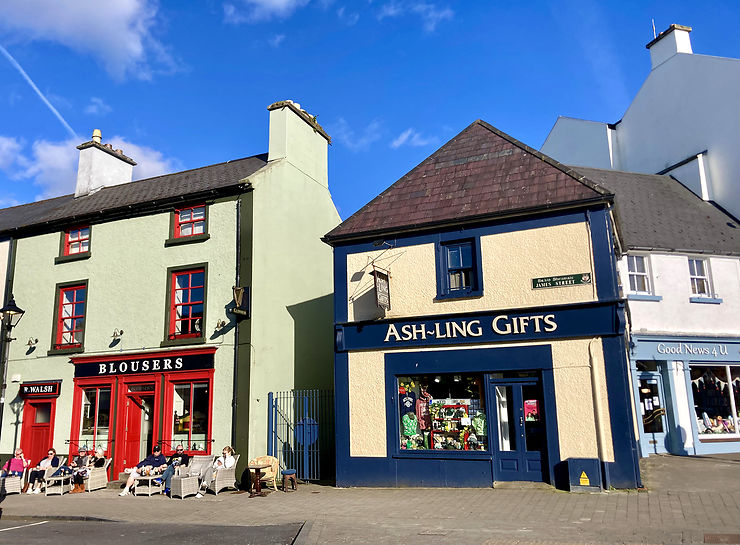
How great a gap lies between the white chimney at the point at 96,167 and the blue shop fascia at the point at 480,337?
10.9 metres

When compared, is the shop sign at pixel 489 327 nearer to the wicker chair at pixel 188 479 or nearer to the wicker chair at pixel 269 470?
the wicker chair at pixel 269 470

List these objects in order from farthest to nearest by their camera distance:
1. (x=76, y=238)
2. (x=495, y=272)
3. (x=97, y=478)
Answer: (x=76, y=238), (x=97, y=478), (x=495, y=272)

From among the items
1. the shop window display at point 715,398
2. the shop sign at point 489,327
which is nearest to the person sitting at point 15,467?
the shop sign at point 489,327

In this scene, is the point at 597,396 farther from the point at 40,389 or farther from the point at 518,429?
the point at 40,389

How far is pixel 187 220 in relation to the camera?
17.4m

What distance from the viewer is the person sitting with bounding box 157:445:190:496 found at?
14.5 meters

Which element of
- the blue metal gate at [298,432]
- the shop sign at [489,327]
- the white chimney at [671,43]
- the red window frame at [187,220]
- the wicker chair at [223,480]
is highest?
the white chimney at [671,43]

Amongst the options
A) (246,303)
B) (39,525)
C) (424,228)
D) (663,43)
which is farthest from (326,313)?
(663,43)

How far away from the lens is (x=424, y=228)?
14.0m

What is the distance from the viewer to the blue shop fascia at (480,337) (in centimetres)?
1203

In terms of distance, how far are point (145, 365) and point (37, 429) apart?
444 centimetres

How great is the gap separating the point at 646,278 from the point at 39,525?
16.6 metres

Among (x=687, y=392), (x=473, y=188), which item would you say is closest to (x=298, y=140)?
(x=473, y=188)

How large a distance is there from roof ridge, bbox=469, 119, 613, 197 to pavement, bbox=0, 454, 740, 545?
19.7 feet
